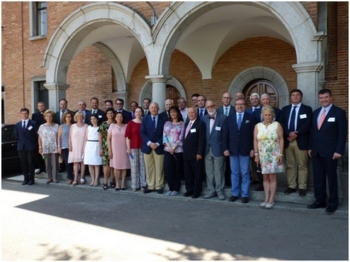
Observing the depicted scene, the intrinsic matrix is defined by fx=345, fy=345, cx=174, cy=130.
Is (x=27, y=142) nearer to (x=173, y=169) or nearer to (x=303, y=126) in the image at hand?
(x=173, y=169)

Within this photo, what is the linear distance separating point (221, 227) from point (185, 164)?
74.5 inches

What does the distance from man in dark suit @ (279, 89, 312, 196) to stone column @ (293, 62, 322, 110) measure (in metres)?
0.33

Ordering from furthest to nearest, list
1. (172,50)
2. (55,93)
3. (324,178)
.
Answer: (55,93) < (172,50) < (324,178)

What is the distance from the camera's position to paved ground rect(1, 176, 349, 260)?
13.6 feet

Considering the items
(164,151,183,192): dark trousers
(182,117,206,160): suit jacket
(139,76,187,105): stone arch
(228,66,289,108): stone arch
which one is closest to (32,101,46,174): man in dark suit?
(164,151,183,192): dark trousers

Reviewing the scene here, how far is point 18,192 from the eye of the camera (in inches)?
306

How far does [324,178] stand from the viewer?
574cm

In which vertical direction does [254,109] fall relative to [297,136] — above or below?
above

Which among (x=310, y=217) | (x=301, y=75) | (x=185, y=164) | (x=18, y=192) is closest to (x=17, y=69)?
(x=18, y=192)

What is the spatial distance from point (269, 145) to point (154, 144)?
7.48ft

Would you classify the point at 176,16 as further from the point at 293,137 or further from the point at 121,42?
the point at 121,42

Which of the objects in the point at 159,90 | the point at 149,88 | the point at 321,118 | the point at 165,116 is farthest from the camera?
the point at 149,88

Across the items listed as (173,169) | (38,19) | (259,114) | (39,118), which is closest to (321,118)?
(259,114)

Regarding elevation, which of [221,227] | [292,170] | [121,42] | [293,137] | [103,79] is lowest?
[221,227]
